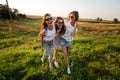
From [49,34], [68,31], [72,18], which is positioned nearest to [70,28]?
[68,31]

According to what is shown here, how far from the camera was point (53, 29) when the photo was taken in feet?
25.1

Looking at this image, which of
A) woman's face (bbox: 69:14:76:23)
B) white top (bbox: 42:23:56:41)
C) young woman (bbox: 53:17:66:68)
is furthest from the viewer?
white top (bbox: 42:23:56:41)

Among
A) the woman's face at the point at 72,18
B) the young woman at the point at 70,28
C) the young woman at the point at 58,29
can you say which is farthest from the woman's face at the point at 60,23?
the woman's face at the point at 72,18

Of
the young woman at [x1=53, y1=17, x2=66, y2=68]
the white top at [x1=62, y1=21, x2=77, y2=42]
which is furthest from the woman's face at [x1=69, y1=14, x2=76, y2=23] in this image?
the young woman at [x1=53, y1=17, x2=66, y2=68]

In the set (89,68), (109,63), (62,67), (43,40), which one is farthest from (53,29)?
(109,63)

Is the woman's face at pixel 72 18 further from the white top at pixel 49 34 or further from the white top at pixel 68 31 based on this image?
the white top at pixel 49 34

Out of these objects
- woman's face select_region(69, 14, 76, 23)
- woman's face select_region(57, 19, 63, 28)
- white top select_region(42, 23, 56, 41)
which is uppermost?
woman's face select_region(69, 14, 76, 23)

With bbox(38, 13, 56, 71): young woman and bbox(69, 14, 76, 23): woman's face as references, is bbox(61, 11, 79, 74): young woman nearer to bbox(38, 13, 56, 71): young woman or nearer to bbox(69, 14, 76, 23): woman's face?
bbox(69, 14, 76, 23): woman's face

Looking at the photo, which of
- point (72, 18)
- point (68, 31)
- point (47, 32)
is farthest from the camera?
point (47, 32)

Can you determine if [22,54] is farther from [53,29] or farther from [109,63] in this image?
[109,63]

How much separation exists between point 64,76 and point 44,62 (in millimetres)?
1296

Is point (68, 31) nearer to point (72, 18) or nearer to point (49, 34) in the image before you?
point (72, 18)

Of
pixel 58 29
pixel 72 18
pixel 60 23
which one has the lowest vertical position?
pixel 58 29

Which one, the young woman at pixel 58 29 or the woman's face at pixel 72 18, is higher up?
the woman's face at pixel 72 18
